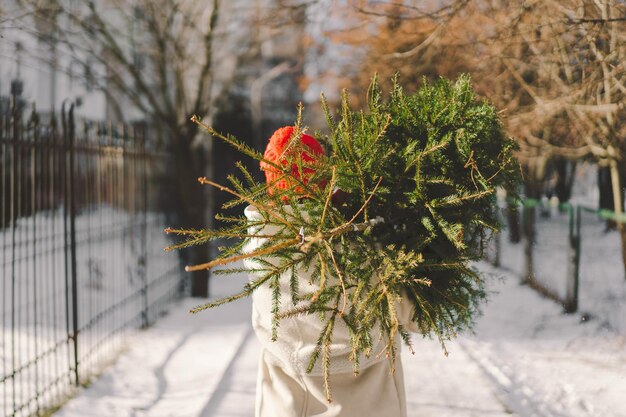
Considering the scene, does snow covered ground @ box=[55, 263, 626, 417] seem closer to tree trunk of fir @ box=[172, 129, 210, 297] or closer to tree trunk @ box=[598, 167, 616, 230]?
tree trunk of fir @ box=[172, 129, 210, 297]

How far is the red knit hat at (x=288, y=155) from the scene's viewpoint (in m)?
2.56

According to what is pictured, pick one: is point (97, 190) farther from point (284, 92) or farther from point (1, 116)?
point (284, 92)

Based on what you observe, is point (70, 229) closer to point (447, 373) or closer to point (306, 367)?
point (447, 373)

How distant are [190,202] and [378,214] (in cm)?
830

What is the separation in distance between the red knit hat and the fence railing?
3.57 meters

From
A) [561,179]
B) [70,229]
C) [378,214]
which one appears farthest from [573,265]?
[561,179]

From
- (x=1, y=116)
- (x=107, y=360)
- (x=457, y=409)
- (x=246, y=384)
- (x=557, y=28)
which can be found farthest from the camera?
(x=107, y=360)

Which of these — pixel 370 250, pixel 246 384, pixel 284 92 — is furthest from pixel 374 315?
pixel 284 92

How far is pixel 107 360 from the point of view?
7000 mm

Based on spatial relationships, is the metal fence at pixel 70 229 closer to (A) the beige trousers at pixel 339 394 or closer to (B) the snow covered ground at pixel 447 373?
(B) the snow covered ground at pixel 447 373

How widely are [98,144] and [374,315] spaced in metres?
5.04

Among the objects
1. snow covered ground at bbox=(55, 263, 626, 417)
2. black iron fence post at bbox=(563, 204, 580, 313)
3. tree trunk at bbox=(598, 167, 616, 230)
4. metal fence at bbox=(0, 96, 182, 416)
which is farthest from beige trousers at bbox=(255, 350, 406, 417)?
tree trunk at bbox=(598, 167, 616, 230)

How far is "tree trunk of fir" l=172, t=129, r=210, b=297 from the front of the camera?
414 inches

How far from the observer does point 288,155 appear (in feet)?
8.52
